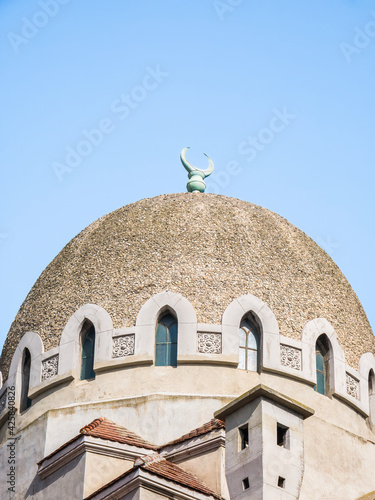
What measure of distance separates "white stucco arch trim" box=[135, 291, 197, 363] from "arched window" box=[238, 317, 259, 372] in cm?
92

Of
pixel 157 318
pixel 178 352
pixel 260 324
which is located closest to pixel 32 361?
pixel 157 318

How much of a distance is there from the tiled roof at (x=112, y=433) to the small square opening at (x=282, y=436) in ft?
11.5

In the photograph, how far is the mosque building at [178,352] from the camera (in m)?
23.9

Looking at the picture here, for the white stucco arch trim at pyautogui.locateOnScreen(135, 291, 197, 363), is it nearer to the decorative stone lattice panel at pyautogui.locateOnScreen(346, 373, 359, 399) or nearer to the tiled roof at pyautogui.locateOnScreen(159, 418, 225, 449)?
the tiled roof at pyautogui.locateOnScreen(159, 418, 225, 449)

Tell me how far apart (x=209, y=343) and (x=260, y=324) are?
42.2 inches

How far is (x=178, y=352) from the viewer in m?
25.4

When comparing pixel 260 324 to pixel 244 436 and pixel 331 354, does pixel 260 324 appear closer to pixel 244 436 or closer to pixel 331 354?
pixel 331 354

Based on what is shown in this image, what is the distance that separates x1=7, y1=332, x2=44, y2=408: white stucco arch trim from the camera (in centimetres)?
2641

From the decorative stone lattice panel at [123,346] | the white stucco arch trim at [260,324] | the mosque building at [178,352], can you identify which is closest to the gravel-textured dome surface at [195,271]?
the mosque building at [178,352]

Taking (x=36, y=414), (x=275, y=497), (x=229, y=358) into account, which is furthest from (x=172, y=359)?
(x=275, y=497)

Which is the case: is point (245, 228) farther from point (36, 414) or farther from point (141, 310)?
point (36, 414)

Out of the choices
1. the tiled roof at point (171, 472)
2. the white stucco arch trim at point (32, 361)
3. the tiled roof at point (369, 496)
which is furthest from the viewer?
the white stucco arch trim at point (32, 361)

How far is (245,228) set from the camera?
27.5 m

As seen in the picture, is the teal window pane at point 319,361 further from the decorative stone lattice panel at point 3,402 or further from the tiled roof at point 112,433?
the decorative stone lattice panel at point 3,402
